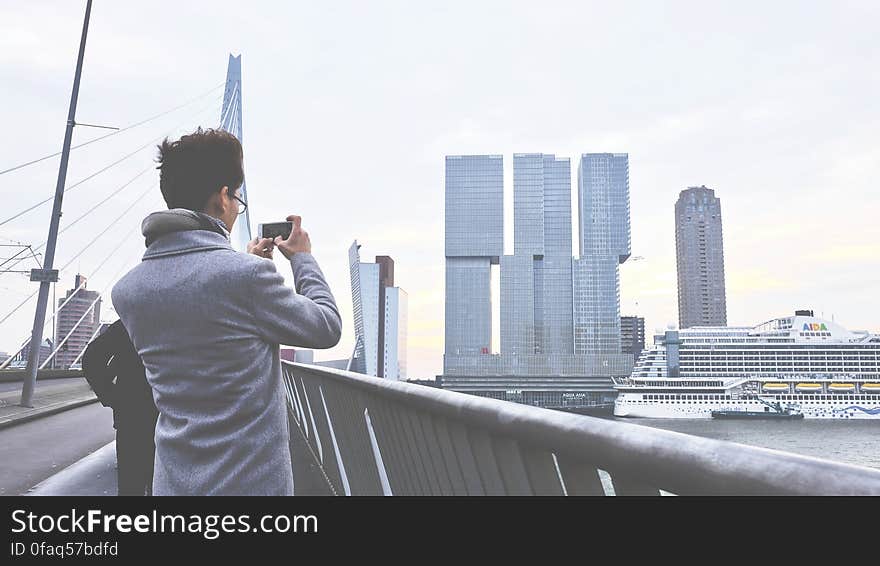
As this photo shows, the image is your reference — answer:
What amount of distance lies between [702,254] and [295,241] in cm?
20858

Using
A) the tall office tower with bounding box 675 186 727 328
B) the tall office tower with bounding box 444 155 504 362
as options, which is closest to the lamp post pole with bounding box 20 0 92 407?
the tall office tower with bounding box 444 155 504 362

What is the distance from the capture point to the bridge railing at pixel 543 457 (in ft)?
2.01

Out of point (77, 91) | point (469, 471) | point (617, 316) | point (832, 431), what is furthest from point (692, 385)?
point (617, 316)

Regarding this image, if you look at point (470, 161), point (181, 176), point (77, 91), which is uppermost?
point (470, 161)

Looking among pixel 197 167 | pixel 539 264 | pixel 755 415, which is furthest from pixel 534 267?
pixel 197 167

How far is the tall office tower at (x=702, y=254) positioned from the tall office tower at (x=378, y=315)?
87348 millimetres

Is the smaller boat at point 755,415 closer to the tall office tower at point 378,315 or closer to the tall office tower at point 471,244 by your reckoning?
the tall office tower at point 378,315

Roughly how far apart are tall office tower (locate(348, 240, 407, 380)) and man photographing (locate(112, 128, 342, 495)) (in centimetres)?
10941

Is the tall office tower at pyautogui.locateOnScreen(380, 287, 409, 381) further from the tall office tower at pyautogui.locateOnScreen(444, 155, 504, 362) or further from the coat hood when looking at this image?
the coat hood

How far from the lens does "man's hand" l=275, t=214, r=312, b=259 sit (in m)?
1.78
